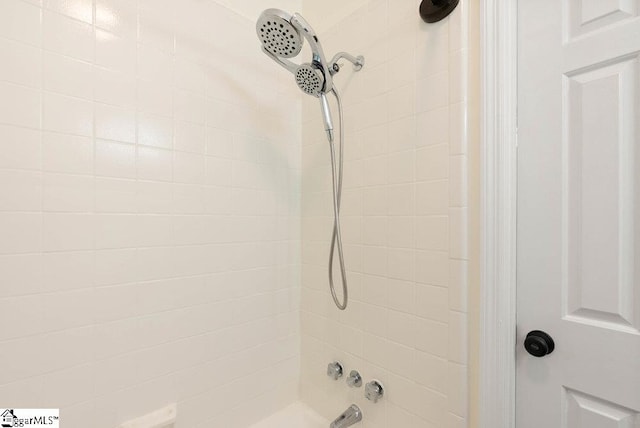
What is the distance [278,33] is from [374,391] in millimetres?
1217

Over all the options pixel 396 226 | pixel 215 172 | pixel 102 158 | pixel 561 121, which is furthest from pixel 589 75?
pixel 102 158

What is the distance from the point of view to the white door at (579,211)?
2.18 ft

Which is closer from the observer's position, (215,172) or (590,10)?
(590,10)

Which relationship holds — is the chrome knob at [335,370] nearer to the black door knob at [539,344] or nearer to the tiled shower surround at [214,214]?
the tiled shower surround at [214,214]

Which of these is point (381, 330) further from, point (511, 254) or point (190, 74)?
point (190, 74)

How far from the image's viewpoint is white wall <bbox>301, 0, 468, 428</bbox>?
2.80 ft

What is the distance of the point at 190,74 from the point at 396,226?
3.09 ft

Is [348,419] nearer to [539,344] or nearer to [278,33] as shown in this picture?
[539,344]

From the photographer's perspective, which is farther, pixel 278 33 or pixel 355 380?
pixel 355 380

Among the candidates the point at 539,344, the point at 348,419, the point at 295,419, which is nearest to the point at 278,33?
the point at 539,344

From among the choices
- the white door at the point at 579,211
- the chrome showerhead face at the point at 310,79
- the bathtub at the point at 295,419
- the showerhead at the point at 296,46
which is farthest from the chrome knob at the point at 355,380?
the chrome showerhead face at the point at 310,79

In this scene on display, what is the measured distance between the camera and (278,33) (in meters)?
0.83

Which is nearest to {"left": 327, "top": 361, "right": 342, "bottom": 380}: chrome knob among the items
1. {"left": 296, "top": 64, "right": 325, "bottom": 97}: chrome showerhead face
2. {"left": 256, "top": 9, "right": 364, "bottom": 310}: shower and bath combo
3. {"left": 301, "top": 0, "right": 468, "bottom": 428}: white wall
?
{"left": 301, "top": 0, "right": 468, "bottom": 428}: white wall

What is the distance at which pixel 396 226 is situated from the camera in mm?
1007
